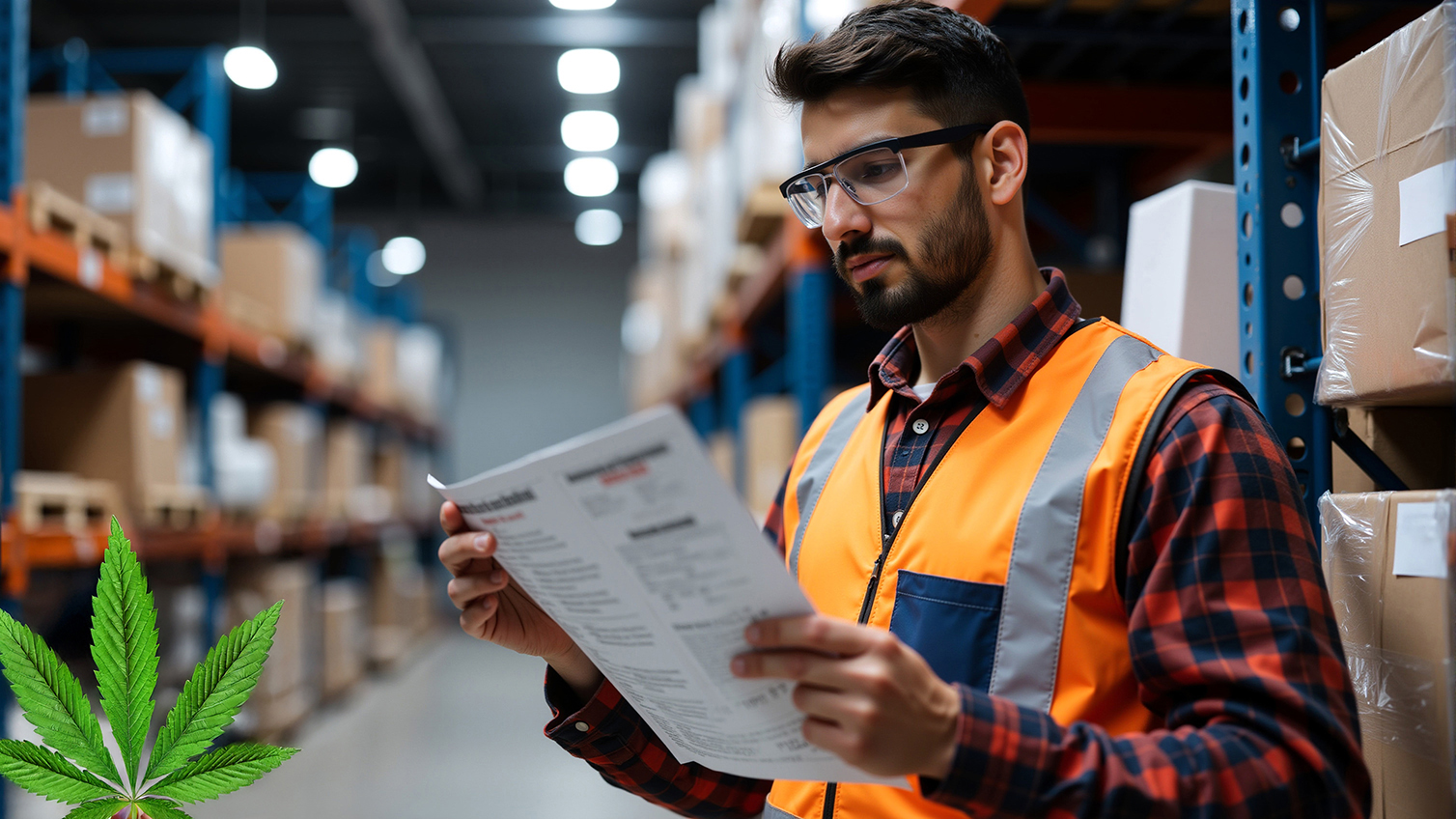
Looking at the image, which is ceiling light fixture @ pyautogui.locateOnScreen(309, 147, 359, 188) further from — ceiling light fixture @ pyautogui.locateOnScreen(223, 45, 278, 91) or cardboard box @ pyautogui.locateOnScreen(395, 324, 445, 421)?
ceiling light fixture @ pyautogui.locateOnScreen(223, 45, 278, 91)

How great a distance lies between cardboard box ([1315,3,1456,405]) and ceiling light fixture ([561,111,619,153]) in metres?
9.31

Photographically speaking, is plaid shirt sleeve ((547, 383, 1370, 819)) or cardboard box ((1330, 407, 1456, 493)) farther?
cardboard box ((1330, 407, 1456, 493))

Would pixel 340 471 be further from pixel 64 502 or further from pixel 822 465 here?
pixel 822 465

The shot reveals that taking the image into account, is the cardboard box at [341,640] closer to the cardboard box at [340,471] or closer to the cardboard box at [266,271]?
the cardboard box at [340,471]

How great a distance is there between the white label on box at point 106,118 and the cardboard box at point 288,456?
2.84m

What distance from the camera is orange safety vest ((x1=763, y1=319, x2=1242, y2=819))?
1094mm

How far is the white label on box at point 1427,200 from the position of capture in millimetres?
1140

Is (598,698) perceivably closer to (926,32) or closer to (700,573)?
(700,573)

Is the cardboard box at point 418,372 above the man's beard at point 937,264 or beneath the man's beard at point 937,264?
above

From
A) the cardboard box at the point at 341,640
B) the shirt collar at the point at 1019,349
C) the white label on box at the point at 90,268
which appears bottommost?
the cardboard box at the point at 341,640

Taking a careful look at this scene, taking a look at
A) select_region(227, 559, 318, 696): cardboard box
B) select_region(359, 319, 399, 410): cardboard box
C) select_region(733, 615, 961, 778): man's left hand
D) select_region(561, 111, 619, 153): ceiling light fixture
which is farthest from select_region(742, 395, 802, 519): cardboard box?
select_region(561, 111, 619, 153): ceiling light fixture

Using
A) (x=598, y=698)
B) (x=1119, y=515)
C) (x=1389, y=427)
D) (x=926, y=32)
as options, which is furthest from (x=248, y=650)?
(x=1389, y=427)

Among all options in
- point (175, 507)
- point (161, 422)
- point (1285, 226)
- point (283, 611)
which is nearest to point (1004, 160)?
point (1285, 226)

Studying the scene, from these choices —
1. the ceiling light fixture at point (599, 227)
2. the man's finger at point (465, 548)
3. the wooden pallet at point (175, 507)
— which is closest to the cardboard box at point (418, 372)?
the ceiling light fixture at point (599, 227)
